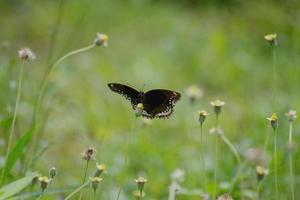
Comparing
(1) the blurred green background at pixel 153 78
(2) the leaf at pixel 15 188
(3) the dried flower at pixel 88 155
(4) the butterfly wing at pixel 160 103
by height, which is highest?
(1) the blurred green background at pixel 153 78

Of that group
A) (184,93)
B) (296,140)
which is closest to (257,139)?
(296,140)

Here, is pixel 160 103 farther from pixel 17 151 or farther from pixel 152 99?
pixel 17 151

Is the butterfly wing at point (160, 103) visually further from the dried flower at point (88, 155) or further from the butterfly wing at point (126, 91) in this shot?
the dried flower at point (88, 155)

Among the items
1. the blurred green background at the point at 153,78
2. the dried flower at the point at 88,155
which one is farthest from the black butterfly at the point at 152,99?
the blurred green background at the point at 153,78

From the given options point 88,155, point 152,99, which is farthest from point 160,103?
point 88,155

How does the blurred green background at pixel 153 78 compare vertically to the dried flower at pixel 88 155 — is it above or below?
above

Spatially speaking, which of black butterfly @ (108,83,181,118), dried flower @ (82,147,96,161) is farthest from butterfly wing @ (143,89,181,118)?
dried flower @ (82,147,96,161)

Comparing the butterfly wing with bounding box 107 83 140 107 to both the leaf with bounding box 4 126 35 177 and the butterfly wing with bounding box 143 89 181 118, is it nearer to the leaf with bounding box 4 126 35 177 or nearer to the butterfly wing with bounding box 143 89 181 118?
the butterfly wing with bounding box 143 89 181 118

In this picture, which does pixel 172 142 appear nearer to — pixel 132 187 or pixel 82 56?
pixel 132 187
